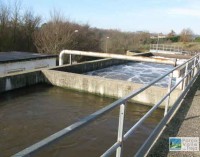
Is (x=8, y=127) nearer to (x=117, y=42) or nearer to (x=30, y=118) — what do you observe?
(x=30, y=118)

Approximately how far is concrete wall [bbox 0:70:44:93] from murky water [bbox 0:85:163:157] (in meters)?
0.30

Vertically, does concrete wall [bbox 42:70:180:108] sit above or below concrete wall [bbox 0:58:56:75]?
below

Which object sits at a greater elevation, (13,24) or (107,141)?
(13,24)

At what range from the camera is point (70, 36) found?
27.7m

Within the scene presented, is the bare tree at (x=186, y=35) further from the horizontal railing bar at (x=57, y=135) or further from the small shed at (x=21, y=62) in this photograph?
the horizontal railing bar at (x=57, y=135)

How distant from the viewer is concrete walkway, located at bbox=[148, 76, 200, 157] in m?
3.35

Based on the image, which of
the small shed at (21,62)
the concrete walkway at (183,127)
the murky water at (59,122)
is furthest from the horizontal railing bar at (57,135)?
the small shed at (21,62)

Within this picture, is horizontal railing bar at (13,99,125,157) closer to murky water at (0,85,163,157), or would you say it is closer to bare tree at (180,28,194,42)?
murky water at (0,85,163,157)

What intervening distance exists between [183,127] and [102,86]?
8.70 meters

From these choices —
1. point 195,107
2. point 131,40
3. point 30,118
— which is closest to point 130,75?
point 30,118

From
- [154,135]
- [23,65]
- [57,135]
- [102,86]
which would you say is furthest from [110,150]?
[23,65]

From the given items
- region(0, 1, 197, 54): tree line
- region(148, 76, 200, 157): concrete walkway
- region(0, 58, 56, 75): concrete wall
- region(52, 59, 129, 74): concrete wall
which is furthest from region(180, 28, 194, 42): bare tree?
region(148, 76, 200, 157): concrete walkway

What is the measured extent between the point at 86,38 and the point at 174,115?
26600mm

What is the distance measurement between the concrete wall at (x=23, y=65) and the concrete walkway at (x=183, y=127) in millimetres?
10582
